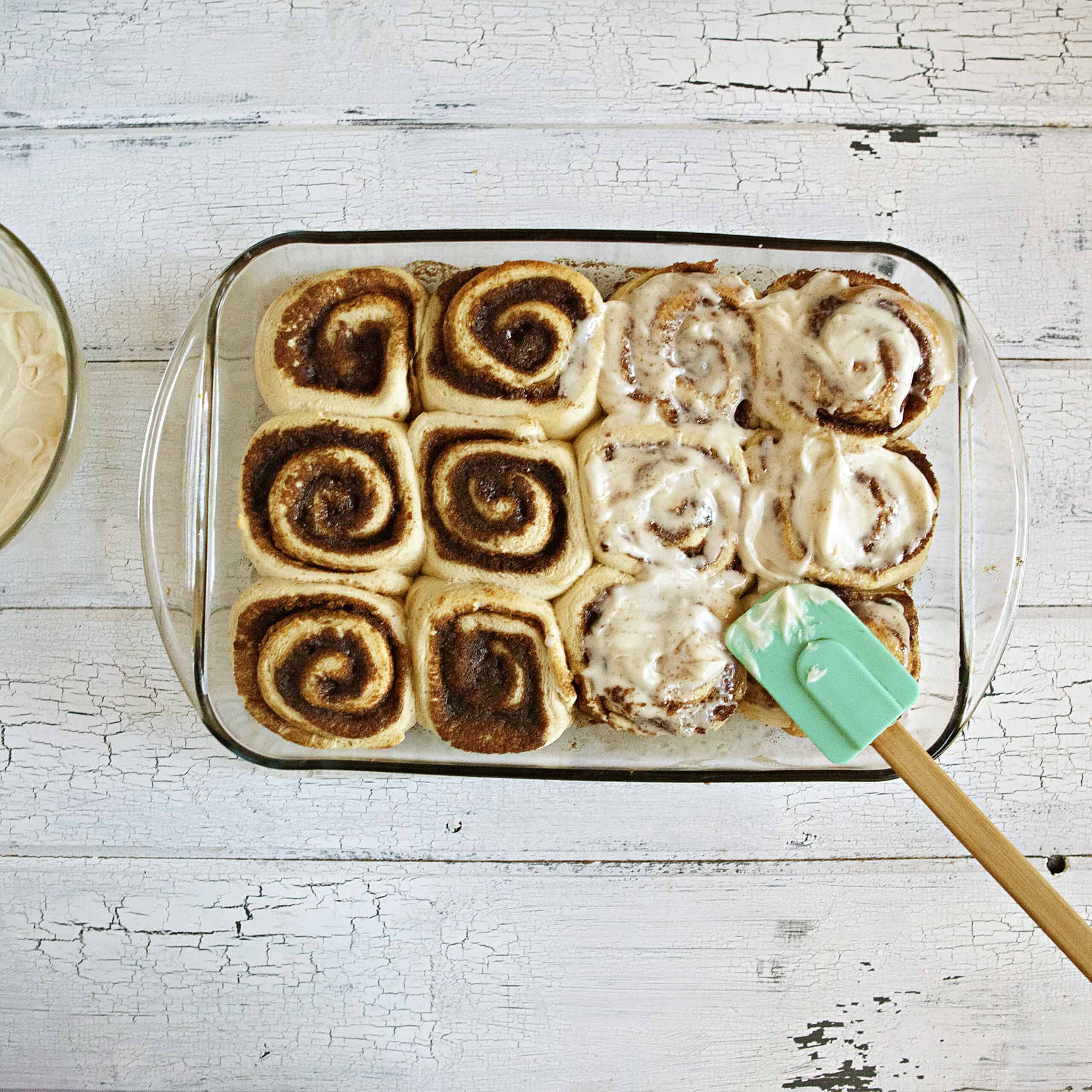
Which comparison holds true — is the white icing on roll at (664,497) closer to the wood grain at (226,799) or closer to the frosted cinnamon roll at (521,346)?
the frosted cinnamon roll at (521,346)

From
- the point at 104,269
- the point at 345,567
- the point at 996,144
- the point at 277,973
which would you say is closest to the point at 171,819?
the point at 277,973

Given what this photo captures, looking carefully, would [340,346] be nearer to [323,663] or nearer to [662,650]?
[323,663]

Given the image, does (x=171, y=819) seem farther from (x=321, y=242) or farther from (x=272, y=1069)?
(x=321, y=242)

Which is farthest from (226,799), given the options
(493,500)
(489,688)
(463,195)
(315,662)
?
(463,195)

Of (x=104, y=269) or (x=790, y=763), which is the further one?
(x=104, y=269)

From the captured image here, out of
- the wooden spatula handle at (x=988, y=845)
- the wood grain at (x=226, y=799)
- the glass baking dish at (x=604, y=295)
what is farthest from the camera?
the wood grain at (x=226, y=799)

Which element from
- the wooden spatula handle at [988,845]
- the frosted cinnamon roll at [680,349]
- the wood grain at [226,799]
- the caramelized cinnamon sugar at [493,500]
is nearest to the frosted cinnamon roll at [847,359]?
the frosted cinnamon roll at [680,349]
